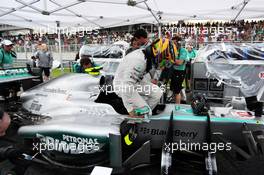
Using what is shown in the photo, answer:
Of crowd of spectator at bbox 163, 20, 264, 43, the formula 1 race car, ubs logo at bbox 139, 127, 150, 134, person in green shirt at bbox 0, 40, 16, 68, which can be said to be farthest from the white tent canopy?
ubs logo at bbox 139, 127, 150, 134

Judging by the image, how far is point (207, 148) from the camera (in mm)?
2414

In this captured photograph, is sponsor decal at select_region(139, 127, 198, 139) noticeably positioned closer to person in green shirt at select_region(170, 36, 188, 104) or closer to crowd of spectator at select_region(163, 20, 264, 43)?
person in green shirt at select_region(170, 36, 188, 104)

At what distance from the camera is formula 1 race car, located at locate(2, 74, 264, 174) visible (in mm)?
2410

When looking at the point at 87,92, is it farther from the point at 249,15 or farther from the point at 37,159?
the point at 249,15

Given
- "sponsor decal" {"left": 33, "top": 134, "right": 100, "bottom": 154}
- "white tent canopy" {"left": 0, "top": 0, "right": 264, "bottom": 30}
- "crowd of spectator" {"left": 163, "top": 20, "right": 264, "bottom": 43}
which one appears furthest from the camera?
"crowd of spectator" {"left": 163, "top": 20, "right": 264, "bottom": 43}

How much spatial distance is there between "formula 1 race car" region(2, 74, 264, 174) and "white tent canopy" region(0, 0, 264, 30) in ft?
17.1

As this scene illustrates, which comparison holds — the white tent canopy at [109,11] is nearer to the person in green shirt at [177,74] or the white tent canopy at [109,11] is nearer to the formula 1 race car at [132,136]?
the person in green shirt at [177,74]

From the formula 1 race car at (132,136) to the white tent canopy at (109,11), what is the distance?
5200 mm

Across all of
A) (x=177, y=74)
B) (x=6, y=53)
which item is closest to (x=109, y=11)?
(x=6, y=53)

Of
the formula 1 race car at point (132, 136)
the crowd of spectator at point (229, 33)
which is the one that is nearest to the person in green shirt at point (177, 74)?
the formula 1 race car at point (132, 136)

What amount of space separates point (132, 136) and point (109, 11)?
7903mm

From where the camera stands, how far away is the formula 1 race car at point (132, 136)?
241 cm

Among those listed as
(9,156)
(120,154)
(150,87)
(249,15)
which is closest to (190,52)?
(249,15)

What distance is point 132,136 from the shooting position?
2.53 meters
